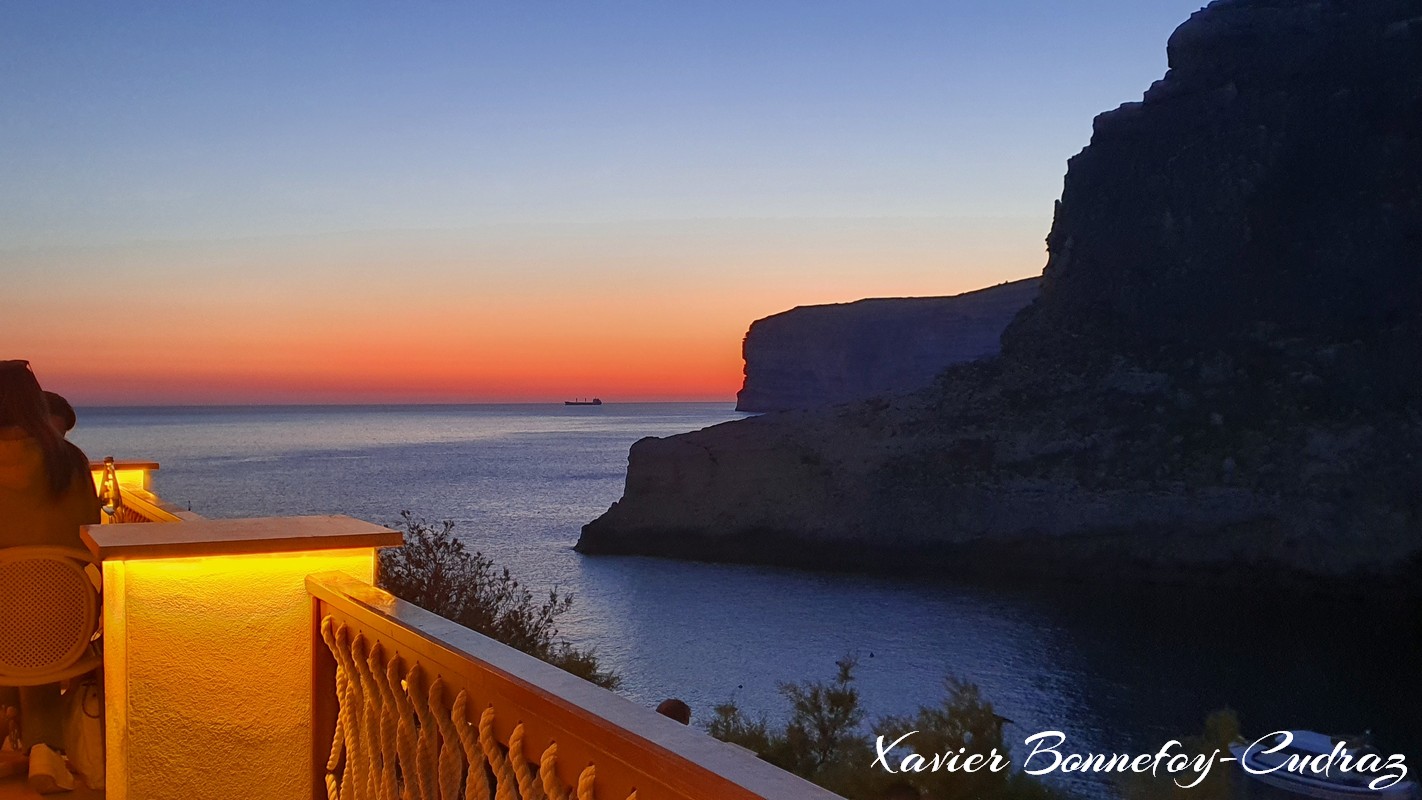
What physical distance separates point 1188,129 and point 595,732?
50981 millimetres

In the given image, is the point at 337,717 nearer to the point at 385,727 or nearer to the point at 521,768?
the point at 385,727

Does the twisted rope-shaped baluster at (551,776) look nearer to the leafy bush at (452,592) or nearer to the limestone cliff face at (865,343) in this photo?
the leafy bush at (452,592)

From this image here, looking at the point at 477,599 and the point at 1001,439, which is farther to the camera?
the point at 1001,439

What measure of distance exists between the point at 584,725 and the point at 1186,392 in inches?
1760

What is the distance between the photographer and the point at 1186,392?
42375 millimetres

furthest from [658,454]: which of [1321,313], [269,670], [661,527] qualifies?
[269,670]

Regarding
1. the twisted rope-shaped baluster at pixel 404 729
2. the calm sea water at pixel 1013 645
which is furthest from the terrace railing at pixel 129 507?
the calm sea water at pixel 1013 645

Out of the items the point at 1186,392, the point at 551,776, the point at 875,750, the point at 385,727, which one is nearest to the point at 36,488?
the point at 385,727

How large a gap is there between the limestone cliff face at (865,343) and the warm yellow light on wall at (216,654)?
120573 millimetres

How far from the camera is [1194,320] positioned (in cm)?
4538

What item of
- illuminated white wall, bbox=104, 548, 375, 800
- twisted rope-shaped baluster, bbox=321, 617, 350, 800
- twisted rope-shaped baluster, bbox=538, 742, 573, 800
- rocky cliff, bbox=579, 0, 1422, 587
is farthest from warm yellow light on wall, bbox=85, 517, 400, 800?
rocky cliff, bbox=579, 0, 1422, 587

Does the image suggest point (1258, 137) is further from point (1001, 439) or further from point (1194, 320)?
point (1001, 439)

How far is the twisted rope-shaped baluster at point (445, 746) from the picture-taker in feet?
5.65
